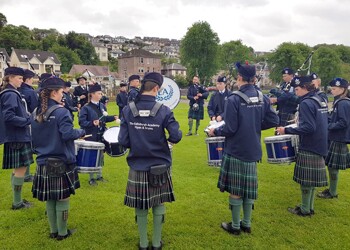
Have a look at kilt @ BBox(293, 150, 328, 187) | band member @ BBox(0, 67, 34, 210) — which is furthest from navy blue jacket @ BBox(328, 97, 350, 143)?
band member @ BBox(0, 67, 34, 210)

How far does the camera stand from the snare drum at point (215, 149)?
4926 mm

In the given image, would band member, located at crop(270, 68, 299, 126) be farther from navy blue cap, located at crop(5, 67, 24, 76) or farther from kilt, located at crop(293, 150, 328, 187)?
Answer: navy blue cap, located at crop(5, 67, 24, 76)

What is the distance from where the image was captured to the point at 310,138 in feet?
13.5

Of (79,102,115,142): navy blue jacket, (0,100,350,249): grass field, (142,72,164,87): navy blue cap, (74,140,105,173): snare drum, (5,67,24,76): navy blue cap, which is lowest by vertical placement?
(0,100,350,249): grass field

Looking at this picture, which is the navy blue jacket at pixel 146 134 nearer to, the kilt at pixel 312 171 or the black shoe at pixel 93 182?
the kilt at pixel 312 171

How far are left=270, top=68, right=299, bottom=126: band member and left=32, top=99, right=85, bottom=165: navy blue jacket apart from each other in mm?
5147

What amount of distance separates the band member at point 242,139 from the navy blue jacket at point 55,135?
1.95 metres

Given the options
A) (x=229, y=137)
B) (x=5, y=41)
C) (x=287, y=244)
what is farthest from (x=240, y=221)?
(x=5, y=41)

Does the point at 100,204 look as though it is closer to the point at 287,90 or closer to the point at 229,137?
the point at 229,137

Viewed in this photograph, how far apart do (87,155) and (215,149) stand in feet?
7.38

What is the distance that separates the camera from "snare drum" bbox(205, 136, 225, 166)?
493 centimetres

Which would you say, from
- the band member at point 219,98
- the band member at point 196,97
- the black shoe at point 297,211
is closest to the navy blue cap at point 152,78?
the black shoe at point 297,211

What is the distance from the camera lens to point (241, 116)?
3.59 m

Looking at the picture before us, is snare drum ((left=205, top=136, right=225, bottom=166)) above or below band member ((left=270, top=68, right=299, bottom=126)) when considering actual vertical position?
below
